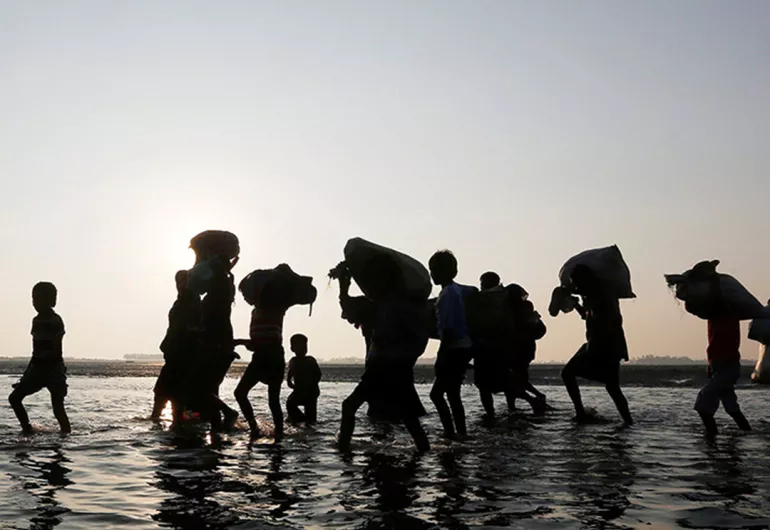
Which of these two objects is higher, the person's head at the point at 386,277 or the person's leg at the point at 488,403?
the person's head at the point at 386,277

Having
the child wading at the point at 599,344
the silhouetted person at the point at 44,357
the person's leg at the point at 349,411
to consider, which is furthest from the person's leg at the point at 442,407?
the silhouetted person at the point at 44,357

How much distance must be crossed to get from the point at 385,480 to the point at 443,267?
11.5 feet

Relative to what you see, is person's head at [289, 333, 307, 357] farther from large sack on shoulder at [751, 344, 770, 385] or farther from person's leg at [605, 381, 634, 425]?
large sack on shoulder at [751, 344, 770, 385]

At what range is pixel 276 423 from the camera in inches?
385

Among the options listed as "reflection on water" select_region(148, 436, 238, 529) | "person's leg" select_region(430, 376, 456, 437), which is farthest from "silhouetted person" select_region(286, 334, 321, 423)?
"reflection on water" select_region(148, 436, 238, 529)

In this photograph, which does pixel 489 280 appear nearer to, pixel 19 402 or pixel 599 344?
pixel 599 344

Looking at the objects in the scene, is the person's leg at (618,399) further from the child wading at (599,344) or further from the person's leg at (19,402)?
the person's leg at (19,402)

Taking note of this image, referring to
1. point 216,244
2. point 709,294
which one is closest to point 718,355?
point 709,294

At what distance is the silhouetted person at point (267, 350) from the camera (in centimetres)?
977

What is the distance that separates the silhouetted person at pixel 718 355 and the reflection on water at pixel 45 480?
7273 millimetres

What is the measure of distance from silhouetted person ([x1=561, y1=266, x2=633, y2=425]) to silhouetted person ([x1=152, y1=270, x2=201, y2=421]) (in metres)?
5.20

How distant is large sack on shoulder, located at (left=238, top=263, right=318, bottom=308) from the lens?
9.93 meters

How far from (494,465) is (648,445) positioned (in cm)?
258

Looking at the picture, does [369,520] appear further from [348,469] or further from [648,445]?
[648,445]
